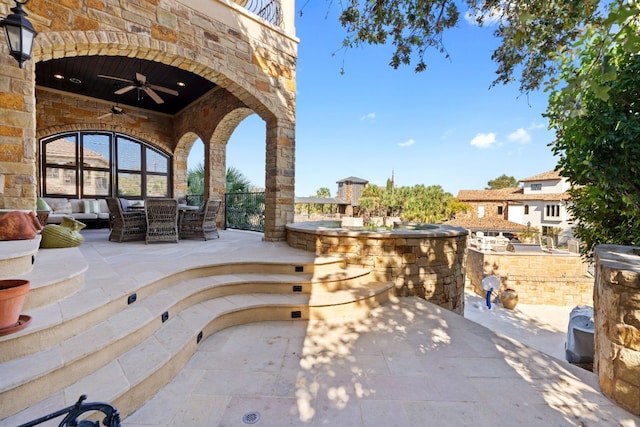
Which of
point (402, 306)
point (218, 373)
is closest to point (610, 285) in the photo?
point (402, 306)

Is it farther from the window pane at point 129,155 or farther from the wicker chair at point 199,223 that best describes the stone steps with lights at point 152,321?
the window pane at point 129,155

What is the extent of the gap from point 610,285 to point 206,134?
836cm

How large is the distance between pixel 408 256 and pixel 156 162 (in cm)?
910

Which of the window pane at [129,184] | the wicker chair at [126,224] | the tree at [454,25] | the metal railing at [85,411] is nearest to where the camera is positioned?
the metal railing at [85,411]

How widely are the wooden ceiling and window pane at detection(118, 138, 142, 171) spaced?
1.26 meters

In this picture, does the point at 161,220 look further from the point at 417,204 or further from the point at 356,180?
the point at 356,180

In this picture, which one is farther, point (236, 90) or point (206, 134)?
point (206, 134)

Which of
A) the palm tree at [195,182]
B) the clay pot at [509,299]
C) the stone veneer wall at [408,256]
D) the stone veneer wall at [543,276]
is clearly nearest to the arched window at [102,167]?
the palm tree at [195,182]

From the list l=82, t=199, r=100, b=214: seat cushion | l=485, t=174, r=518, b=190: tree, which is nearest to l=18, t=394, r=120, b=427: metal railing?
l=82, t=199, r=100, b=214: seat cushion

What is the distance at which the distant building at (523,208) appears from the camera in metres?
22.0

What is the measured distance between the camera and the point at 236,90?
5.30 metres

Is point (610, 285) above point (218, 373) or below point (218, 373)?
above

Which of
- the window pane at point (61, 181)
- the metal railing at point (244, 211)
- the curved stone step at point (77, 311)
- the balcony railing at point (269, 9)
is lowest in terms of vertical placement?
the curved stone step at point (77, 311)

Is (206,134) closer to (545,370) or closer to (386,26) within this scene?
(386,26)
